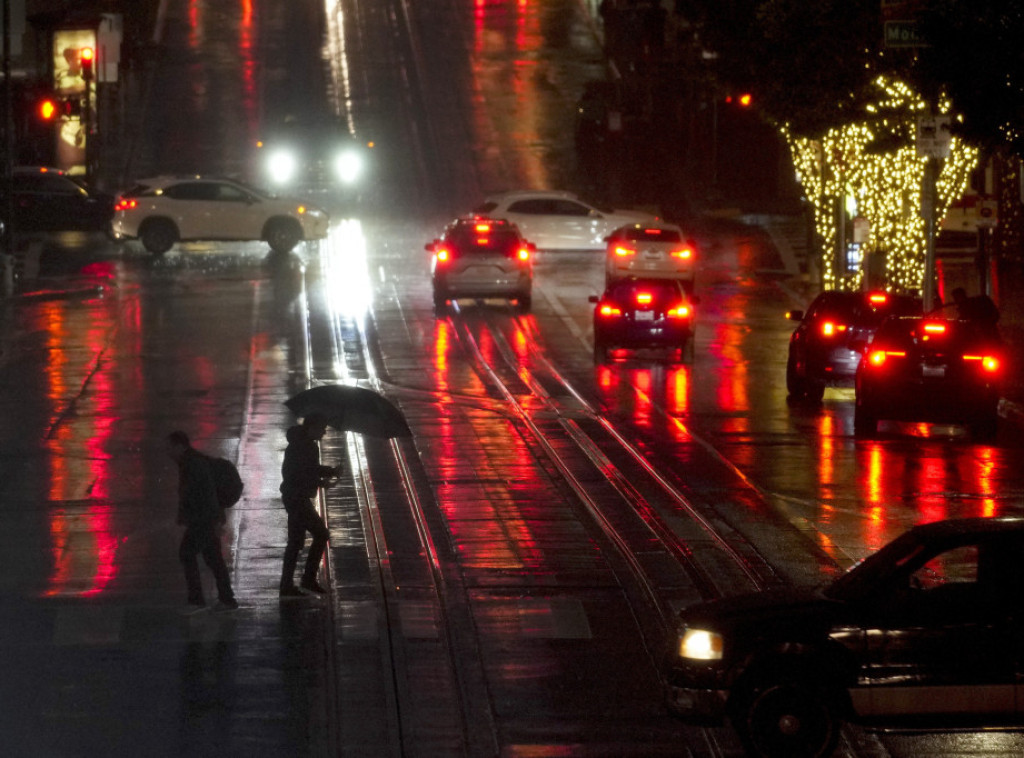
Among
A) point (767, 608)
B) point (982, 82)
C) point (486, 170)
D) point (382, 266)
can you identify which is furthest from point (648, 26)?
point (767, 608)

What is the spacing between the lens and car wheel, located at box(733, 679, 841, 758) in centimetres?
887

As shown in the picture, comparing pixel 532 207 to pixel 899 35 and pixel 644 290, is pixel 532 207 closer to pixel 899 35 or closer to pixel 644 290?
pixel 644 290

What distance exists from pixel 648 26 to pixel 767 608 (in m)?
55.9

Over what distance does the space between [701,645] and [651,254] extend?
85.7 feet

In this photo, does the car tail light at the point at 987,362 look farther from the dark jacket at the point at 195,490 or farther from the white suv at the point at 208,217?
the white suv at the point at 208,217

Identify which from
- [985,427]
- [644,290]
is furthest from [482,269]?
[985,427]

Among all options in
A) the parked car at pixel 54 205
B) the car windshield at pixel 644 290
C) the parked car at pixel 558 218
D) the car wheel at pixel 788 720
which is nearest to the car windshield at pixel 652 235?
the parked car at pixel 558 218

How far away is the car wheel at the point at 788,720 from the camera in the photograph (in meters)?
8.87

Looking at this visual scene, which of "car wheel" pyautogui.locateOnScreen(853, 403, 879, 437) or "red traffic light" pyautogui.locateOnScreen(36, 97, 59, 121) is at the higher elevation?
"red traffic light" pyautogui.locateOnScreen(36, 97, 59, 121)

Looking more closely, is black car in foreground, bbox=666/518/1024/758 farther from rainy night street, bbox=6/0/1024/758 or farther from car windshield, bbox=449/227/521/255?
car windshield, bbox=449/227/521/255

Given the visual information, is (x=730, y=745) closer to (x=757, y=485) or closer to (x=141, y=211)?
(x=757, y=485)

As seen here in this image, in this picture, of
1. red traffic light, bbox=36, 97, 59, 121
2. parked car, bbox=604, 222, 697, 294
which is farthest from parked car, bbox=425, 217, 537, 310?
red traffic light, bbox=36, 97, 59, 121

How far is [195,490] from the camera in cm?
1220

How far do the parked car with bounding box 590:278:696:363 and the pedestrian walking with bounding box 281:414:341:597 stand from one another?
570 inches
